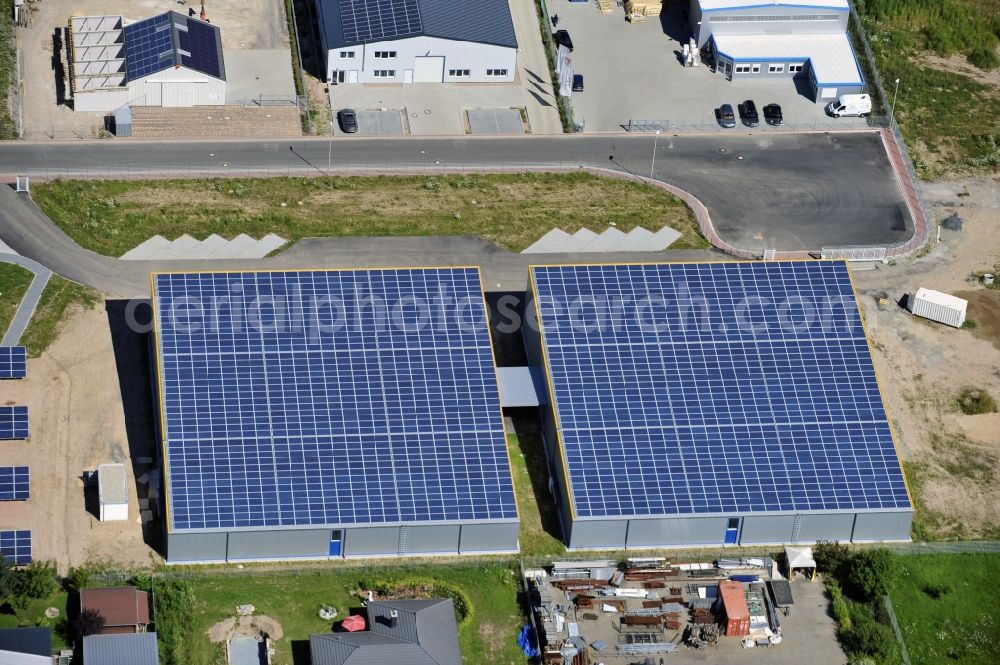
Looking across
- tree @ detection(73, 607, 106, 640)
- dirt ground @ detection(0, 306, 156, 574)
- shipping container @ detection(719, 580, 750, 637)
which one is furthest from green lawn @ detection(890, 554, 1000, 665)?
tree @ detection(73, 607, 106, 640)

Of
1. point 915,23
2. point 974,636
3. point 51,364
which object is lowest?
→ point 974,636

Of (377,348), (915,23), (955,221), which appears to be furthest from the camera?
(915,23)

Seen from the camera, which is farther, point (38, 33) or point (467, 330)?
point (38, 33)

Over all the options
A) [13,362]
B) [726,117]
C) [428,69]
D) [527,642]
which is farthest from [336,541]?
[726,117]

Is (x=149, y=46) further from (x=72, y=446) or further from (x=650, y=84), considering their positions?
(x=72, y=446)

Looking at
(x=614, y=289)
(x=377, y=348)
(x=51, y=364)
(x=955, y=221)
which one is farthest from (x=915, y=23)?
(x=51, y=364)

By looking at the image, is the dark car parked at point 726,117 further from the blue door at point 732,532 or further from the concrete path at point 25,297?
the concrete path at point 25,297

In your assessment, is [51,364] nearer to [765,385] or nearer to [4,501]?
[4,501]

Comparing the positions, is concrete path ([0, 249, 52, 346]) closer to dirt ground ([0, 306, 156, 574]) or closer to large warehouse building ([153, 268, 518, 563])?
dirt ground ([0, 306, 156, 574])
